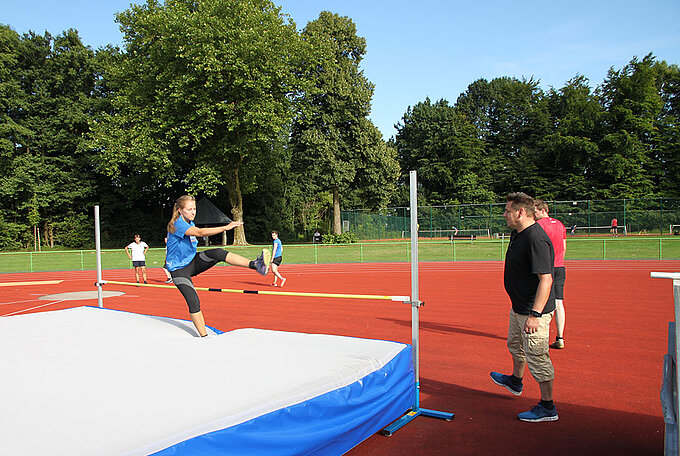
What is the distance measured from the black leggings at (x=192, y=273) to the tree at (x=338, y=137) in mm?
30111

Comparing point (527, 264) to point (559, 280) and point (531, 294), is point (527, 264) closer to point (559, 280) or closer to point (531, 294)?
point (531, 294)

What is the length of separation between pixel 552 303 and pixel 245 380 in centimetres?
288

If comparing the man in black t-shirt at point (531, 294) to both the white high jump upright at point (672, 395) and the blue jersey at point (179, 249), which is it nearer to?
the white high jump upright at point (672, 395)

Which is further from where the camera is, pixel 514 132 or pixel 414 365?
pixel 514 132

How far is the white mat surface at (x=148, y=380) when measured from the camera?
277 centimetres

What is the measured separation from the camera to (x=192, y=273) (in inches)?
227

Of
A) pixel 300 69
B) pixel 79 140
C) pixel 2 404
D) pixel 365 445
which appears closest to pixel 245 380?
pixel 365 445

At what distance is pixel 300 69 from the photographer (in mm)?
33250

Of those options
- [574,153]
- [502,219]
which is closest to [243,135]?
[502,219]

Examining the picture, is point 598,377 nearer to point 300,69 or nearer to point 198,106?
point 198,106

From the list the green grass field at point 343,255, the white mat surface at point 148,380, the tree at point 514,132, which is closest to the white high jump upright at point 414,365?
the white mat surface at point 148,380

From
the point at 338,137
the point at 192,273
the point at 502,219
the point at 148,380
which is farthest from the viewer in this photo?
the point at 502,219

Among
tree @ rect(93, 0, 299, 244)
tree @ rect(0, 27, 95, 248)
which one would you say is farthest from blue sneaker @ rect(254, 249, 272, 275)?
tree @ rect(0, 27, 95, 248)

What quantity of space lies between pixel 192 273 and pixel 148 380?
2.14 metres
